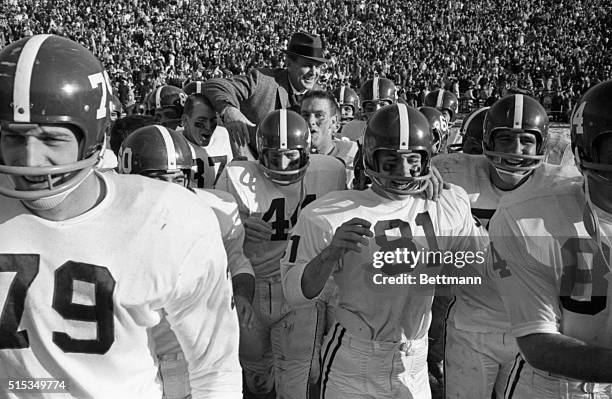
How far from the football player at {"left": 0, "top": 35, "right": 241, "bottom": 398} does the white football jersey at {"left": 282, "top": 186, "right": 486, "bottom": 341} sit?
1.07 metres

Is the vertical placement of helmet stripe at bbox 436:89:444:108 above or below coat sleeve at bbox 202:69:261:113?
below

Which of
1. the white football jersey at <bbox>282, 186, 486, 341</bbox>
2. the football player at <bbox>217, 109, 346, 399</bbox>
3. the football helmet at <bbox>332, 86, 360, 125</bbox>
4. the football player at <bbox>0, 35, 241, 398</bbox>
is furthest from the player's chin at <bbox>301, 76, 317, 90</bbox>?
the football player at <bbox>0, 35, 241, 398</bbox>

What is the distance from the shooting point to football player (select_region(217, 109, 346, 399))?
4.03m

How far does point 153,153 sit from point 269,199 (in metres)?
0.85

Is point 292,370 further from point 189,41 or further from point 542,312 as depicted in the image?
point 189,41

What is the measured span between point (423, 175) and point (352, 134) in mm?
4113

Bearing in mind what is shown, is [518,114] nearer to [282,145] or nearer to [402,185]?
[402,185]

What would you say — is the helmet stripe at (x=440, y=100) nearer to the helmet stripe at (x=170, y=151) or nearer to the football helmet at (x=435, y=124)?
the football helmet at (x=435, y=124)

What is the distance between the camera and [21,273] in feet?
5.61

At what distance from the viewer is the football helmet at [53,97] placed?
1.64 metres

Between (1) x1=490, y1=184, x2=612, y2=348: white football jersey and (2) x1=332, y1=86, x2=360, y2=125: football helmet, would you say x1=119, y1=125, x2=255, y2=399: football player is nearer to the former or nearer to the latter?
(1) x1=490, y1=184, x2=612, y2=348: white football jersey

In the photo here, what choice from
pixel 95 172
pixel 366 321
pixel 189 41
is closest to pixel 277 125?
pixel 366 321

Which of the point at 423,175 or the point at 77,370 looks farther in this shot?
the point at 423,175

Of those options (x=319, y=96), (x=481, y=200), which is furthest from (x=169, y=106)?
(x=481, y=200)
